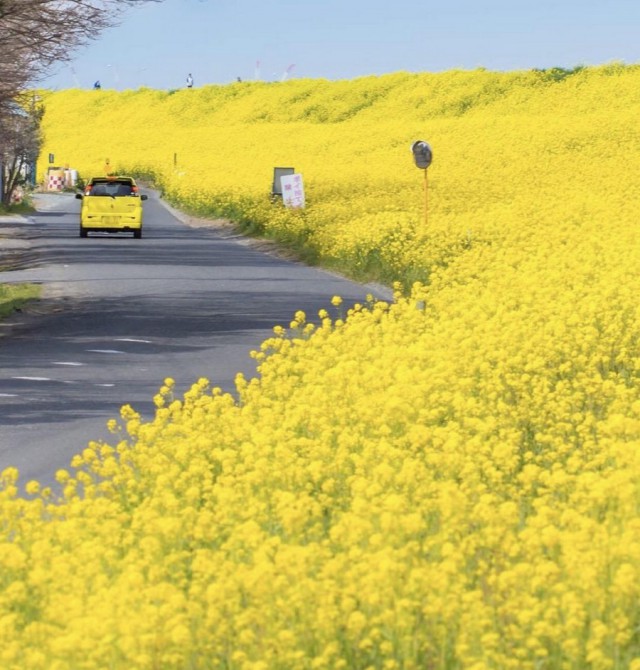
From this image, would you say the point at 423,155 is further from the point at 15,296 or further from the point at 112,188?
the point at 112,188

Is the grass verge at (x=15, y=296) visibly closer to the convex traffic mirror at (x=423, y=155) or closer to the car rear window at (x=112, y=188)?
the convex traffic mirror at (x=423, y=155)

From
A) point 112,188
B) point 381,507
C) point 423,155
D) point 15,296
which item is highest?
point 423,155

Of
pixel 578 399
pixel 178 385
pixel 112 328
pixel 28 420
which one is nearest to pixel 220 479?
pixel 578 399

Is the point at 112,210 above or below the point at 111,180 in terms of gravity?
below

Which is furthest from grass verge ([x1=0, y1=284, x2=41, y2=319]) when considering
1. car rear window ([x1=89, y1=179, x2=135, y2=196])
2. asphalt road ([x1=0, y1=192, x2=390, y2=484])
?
car rear window ([x1=89, y1=179, x2=135, y2=196])

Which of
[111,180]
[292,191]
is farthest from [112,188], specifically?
[292,191]

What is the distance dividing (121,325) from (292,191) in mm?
25531

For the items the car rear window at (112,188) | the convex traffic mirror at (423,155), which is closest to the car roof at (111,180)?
the car rear window at (112,188)

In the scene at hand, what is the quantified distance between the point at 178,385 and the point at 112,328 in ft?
19.8

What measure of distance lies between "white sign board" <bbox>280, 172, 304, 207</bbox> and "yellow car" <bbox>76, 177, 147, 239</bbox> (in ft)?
12.0

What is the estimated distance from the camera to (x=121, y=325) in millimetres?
23359

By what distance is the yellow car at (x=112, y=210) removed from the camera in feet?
154

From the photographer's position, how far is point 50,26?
2258cm

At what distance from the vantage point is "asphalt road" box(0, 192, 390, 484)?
48.4 feet
